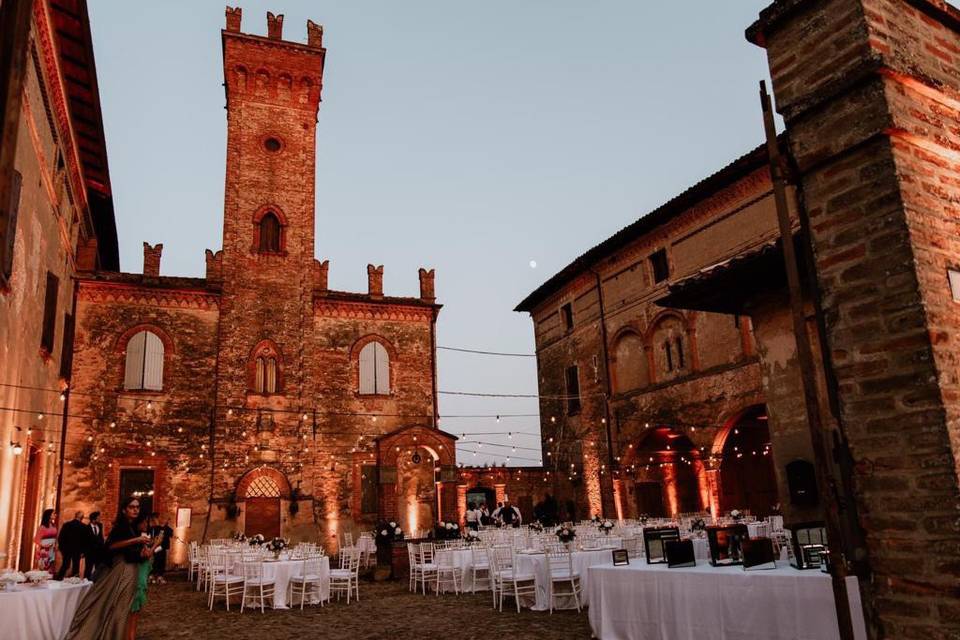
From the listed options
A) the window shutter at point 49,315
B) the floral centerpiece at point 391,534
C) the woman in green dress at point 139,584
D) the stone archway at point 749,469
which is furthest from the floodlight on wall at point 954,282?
the stone archway at point 749,469

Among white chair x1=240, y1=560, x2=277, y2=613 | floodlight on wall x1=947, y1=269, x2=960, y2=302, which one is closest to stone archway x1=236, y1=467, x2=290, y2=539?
white chair x1=240, y1=560, x2=277, y2=613

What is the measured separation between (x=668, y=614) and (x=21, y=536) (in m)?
11.0

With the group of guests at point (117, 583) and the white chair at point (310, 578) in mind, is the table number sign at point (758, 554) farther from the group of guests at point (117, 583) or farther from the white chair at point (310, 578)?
the white chair at point (310, 578)

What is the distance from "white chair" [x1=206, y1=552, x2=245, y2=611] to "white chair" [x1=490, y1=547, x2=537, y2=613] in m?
3.80

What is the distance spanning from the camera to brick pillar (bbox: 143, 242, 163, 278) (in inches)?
729

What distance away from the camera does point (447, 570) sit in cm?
1151

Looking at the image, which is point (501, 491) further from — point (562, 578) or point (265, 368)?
point (562, 578)

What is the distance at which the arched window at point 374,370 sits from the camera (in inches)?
774

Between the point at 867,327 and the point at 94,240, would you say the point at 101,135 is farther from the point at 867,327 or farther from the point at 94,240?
the point at 867,327

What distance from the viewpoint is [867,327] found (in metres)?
3.28

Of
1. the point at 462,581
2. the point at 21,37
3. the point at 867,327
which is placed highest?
the point at 21,37

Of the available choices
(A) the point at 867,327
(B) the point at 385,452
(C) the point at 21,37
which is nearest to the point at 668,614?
(A) the point at 867,327

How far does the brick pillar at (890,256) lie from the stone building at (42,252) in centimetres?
794

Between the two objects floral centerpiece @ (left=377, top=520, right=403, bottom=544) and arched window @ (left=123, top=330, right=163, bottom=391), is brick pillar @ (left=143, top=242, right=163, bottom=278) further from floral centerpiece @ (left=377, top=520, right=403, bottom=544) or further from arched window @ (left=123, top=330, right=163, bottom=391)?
floral centerpiece @ (left=377, top=520, right=403, bottom=544)
